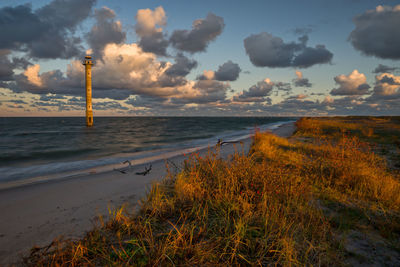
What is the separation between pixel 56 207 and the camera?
4.54m

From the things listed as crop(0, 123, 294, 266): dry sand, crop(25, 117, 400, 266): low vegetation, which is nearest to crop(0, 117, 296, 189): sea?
crop(0, 123, 294, 266): dry sand

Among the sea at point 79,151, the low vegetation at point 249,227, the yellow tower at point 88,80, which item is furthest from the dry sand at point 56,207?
the yellow tower at point 88,80

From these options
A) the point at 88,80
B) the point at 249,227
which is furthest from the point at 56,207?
the point at 88,80

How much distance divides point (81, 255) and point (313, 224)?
331cm

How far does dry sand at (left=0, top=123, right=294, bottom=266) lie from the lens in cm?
325

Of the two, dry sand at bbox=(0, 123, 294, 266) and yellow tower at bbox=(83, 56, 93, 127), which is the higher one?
yellow tower at bbox=(83, 56, 93, 127)

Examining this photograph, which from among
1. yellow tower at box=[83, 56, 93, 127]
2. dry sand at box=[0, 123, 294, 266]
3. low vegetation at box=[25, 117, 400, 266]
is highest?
yellow tower at box=[83, 56, 93, 127]

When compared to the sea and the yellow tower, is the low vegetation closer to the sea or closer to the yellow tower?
the sea

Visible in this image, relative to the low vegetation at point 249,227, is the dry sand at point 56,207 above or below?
below

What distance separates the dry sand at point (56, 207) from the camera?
3252 millimetres

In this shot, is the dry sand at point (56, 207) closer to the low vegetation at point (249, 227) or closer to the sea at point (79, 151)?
the low vegetation at point (249, 227)

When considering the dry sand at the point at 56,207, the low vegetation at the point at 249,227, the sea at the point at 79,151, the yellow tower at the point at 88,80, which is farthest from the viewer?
the yellow tower at the point at 88,80

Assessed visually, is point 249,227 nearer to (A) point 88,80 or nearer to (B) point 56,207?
(B) point 56,207

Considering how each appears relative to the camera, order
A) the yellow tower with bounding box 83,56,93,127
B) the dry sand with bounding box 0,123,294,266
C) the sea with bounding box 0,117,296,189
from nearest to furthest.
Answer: the dry sand with bounding box 0,123,294,266 < the sea with bounding box 0,117,296,189 < the yellow tower with bounding box 83,56,93,127
